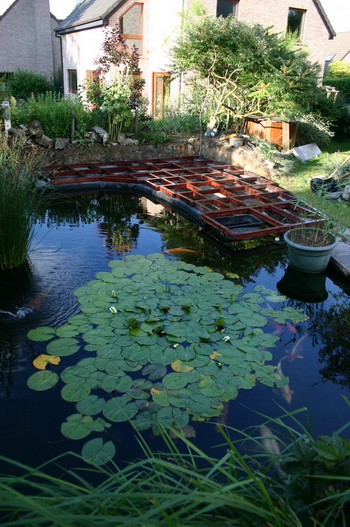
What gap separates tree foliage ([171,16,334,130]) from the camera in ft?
32.2

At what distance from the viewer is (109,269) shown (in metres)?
4.66

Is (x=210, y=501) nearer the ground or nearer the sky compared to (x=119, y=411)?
nearer the sky

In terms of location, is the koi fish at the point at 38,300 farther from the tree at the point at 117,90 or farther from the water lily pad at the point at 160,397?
the tree at the point at 117,90

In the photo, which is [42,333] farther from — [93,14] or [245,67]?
[93,14]

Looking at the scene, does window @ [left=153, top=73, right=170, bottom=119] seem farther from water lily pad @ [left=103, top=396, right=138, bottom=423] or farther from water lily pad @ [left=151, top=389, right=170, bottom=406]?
water lily pad @ [left=103, top=396, right=138, bottom=423]

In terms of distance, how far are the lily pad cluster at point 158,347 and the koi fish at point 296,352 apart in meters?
0.17

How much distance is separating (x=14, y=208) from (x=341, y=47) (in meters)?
30.6

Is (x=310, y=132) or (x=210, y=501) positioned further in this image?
(x=310, y=132)

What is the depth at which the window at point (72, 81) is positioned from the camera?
18.2 m

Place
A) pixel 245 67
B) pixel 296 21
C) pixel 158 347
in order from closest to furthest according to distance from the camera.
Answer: pixel 158 347, pixel 245 67, pixel 296 21

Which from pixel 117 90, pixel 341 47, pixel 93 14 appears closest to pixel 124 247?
pixel 117 90

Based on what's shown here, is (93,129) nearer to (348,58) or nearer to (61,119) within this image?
(61,119)

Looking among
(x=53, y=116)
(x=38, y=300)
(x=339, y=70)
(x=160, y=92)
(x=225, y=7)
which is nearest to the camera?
(x=38, y=300)

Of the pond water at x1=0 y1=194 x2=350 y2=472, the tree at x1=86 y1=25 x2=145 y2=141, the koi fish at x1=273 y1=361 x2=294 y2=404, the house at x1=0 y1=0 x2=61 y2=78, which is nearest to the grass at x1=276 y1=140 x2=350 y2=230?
the pond water at x1=0 y1=194 x2=350 y2=472
